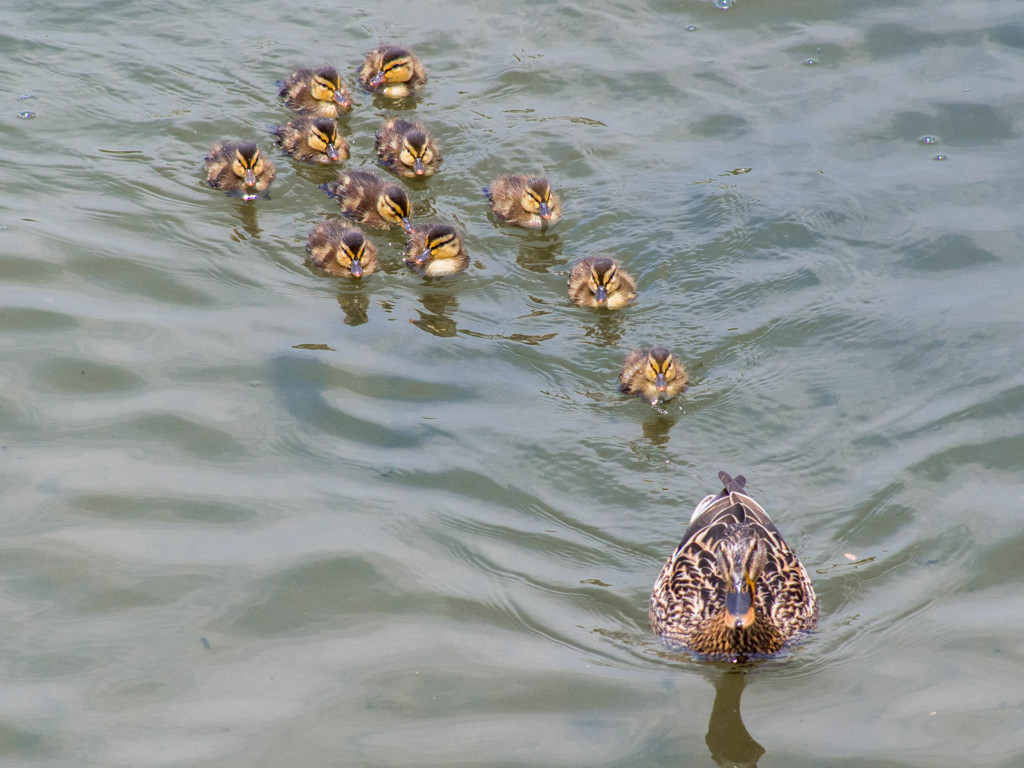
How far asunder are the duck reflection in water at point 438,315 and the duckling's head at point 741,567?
210 centimetres

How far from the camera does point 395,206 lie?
246 inches

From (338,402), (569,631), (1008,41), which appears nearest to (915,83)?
(1008,41)

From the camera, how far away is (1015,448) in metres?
4.59

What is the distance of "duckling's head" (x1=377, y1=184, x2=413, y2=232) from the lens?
6242 millimetres

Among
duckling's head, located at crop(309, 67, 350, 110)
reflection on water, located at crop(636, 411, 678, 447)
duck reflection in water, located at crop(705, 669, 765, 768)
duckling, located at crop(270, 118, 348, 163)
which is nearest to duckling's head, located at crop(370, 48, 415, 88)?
duckling's head, located at crop(309, 67, 350, 110)

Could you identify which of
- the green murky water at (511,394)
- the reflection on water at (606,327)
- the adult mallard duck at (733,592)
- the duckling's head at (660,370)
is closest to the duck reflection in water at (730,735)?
the green murky water at (511,394)

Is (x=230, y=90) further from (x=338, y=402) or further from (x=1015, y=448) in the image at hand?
(x=1015, y=448)

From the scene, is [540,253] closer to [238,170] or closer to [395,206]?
[395,206]

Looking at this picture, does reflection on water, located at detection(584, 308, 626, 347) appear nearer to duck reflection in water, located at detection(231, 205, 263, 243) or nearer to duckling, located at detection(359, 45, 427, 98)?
duck reflection in water, located at detection(231, 205, 263, 243)

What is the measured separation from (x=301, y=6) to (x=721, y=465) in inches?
200

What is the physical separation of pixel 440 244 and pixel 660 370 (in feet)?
4.77

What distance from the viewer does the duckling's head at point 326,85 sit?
23.0 feet

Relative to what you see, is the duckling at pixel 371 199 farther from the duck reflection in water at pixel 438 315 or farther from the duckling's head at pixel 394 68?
the duckling's head at pixel 394 68

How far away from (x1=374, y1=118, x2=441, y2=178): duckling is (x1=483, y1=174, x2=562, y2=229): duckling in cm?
44
